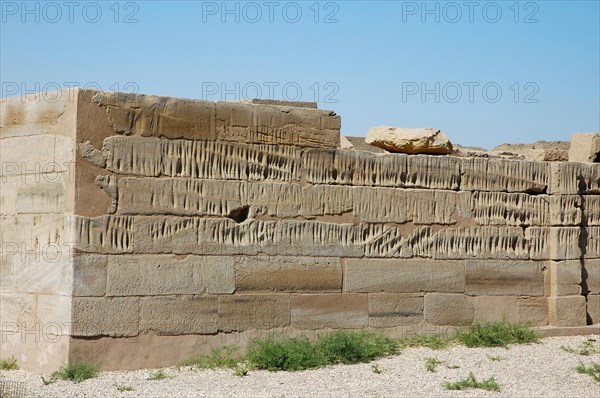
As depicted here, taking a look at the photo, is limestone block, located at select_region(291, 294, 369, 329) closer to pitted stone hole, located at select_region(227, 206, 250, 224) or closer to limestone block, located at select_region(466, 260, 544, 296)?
pitted stone hole, located at select_region(227, 206, 250, 224)

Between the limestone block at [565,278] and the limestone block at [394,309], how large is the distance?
1.96 m

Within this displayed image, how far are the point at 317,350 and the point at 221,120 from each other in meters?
2.57

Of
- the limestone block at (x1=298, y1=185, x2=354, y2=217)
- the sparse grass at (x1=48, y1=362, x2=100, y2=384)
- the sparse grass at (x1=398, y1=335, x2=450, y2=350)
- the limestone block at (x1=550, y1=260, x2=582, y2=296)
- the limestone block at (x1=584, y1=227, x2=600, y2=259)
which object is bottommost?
the sparse grass at (x1=48, y1=362, x2=100, y2=384)

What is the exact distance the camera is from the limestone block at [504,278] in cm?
1117

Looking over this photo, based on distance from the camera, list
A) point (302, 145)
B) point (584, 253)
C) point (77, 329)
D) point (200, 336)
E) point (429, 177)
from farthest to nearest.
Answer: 1. point (584, 253)
2. point (429, 177)
3. point (302, 145)
4. point (200, 336)
5. point (77, 329)

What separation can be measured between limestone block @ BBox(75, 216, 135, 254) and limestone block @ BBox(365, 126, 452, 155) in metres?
3.66

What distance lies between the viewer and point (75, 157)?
8.91 metres

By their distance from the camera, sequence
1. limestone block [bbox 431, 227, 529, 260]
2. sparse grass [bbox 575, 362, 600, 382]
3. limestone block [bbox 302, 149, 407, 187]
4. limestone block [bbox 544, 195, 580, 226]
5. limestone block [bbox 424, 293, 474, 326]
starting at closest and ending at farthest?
1. sparse grass [bbox 575, 362, 600, 382]
2. limestone block [bbox 302, 149, 407, 187]
3. limestone block [bbox 424, 293, 474, 326]
4. limestone block [bbox 431, 227, 529, 260]
5. limestone block [bbox 544, 195, 580, 226]

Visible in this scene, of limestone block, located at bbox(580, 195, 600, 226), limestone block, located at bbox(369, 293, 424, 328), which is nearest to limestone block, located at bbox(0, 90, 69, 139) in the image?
limestone block, located at bbox(369, 293, 424, 328)

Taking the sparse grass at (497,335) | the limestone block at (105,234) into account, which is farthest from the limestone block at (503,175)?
the limestone block at (105,234)

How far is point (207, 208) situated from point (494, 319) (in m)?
3.93

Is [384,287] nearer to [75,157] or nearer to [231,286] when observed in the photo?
[231,286]

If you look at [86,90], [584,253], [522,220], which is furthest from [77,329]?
[584,253]

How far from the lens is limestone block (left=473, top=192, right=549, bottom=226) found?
11312 millimetres
